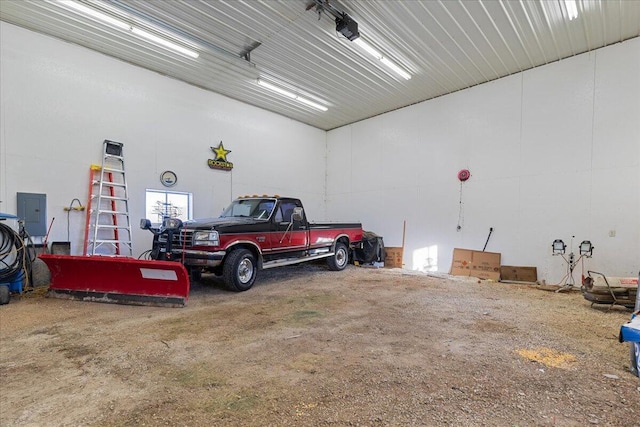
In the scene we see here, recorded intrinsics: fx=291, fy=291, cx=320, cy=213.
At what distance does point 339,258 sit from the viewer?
25.4ft

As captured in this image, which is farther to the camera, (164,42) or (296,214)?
(296,214)

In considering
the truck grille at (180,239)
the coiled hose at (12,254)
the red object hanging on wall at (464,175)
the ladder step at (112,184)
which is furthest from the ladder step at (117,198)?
the red object hanging on wall at (464,175)

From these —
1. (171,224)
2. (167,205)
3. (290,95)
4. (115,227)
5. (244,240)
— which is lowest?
(244,240)

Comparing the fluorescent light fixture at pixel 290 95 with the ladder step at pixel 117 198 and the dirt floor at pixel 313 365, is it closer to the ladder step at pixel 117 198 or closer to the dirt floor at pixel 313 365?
the ladder step at pixel 117 198

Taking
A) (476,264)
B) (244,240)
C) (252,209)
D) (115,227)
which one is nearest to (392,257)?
(476,264)

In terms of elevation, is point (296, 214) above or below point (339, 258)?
above

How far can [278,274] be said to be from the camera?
688 centimetres

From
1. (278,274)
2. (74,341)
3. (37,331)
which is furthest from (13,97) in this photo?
(278,274)

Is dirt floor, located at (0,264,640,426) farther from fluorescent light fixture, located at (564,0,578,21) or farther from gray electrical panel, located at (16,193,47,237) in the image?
fluorescent light fixture, located at (564,0,578,21)

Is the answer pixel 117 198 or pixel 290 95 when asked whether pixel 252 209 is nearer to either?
pixel 117 198

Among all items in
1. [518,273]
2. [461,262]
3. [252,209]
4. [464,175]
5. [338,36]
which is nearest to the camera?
[338,36]

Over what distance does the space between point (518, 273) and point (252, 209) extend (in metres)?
6.06

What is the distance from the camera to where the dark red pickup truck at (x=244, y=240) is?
4785 millimetres

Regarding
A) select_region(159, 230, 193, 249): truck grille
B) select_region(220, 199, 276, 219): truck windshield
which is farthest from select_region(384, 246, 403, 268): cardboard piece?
select_region(159, 230, 193, 249): truck grille
